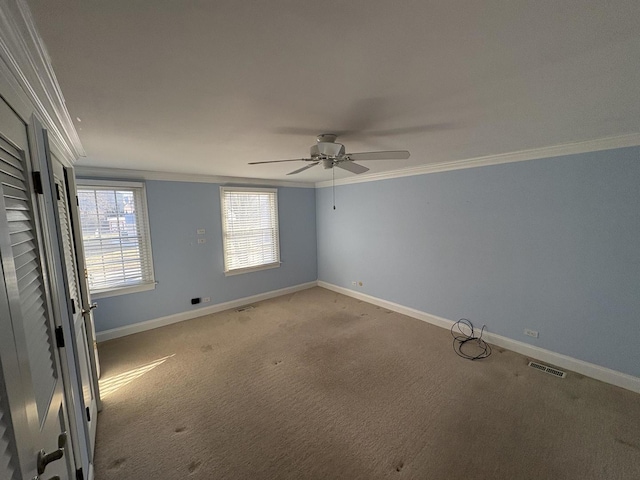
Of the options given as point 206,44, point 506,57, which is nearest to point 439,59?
point 506,57

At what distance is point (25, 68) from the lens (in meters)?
1.02

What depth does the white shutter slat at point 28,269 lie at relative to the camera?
0.83 metres

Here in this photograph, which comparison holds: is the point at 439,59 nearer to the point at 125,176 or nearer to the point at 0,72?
the point at 0,72

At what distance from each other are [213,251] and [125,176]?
1.61 metres

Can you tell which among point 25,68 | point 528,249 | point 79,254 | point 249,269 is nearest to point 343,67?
point 25,68

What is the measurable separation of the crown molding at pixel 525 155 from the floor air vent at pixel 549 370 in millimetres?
2261

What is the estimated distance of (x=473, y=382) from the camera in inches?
101

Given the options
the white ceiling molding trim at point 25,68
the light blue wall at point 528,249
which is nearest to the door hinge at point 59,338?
the white ceiling molding trim at point 25,68

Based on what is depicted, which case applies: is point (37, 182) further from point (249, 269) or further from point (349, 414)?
point (249, 269)

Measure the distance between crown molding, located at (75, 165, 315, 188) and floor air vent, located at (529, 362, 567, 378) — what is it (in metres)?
4.57

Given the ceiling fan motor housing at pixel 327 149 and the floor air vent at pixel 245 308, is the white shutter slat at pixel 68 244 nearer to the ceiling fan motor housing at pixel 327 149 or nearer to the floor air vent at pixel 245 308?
the ceiling fan motor housing at pixel 327 149

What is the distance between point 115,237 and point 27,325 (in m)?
3.24

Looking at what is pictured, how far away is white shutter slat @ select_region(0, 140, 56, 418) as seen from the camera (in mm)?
828

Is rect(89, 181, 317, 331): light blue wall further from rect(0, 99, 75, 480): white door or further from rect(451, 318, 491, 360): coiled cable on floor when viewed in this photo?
rect(451, 318, 491, 360): coiled cable on floor
